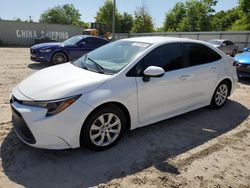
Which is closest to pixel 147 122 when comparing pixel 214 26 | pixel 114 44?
pixel 114 44

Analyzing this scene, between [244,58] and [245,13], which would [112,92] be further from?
[245,13]

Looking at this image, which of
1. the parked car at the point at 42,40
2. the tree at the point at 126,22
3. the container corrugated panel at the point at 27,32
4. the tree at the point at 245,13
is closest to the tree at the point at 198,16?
the tree at the point at 126,22

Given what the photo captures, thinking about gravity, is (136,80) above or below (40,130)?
above

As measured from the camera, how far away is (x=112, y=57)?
14.6 feet

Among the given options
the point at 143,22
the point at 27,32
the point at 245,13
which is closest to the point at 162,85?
the point at 27,32

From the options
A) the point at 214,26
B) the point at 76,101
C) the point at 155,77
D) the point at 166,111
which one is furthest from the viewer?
the point at 214,26

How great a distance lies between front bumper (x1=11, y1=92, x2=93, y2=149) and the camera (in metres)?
3.24

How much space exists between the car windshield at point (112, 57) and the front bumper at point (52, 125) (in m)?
0.88

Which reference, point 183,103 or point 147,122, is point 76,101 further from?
point 183,103

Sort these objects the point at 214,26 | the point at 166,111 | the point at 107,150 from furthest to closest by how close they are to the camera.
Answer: the point at 214,26 → the point at 166,111 → the point at 107,150

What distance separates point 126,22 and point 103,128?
2163 inches

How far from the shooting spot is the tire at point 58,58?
37.6 feet

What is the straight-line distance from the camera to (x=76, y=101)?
132 inches

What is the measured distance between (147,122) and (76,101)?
53.4 inches
